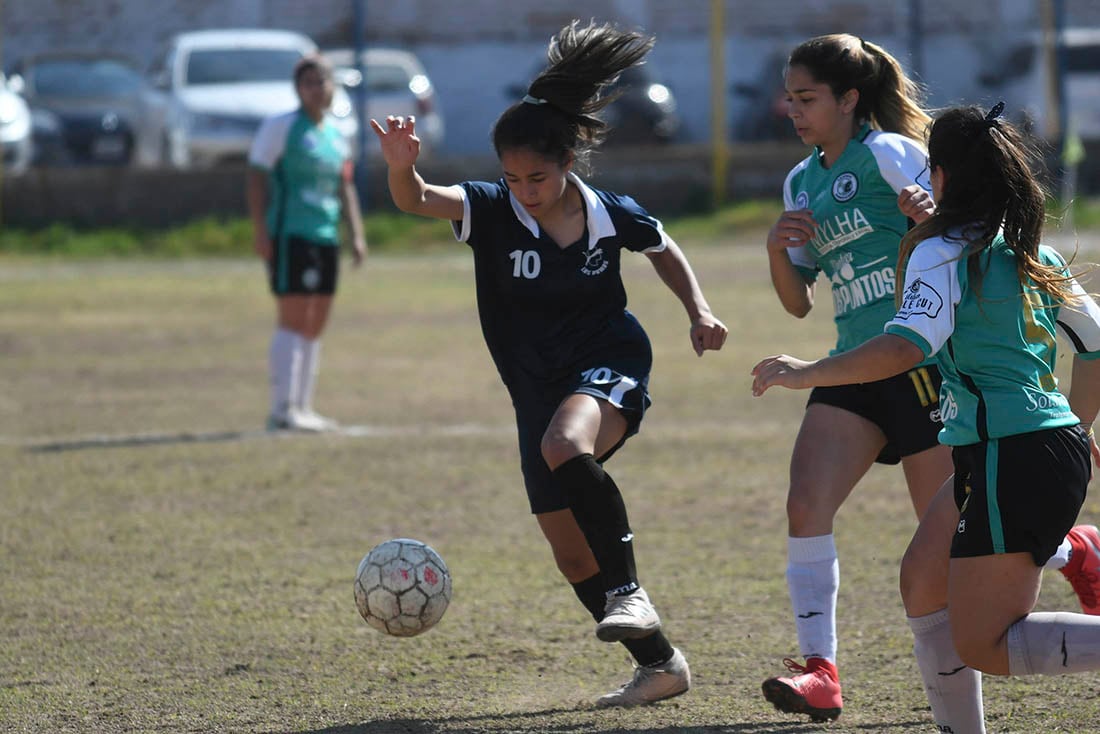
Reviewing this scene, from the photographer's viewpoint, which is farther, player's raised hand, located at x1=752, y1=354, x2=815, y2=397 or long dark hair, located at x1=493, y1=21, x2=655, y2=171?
long dark hair, located at x1=493, y1=21, x2=655, y2=171

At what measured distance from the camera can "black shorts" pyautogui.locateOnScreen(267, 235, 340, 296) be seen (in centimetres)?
904

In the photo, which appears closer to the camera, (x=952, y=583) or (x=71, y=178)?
(x=952, y=583)

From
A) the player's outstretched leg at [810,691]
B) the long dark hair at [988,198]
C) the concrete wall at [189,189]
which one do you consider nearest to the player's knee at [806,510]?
the player's outstretched leg at [810,691]

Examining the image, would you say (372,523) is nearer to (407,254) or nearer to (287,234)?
(287,234)

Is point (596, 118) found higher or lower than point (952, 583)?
higher

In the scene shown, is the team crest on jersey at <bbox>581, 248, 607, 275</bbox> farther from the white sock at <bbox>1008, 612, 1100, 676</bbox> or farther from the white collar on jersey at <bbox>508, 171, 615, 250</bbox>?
the white sock at <bbox>1008, 612, 1100, 676</bbox>

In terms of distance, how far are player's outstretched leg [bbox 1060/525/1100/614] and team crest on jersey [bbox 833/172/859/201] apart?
109cm

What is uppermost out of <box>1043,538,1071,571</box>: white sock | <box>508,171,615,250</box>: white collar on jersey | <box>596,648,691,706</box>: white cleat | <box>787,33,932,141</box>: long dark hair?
<box>787,33,932,141</box>: long dark hair

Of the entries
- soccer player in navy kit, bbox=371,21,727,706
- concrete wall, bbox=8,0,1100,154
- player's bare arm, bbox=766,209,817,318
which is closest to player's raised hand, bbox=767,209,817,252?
player's bare arm, bbox=766,209,817,318

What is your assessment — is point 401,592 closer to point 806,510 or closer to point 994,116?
point 806,510

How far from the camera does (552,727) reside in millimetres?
4141

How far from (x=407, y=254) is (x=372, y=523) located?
12131 millimetres

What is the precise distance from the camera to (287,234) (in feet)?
29.6

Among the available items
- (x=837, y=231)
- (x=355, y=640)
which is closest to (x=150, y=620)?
(x=355, y=640)
